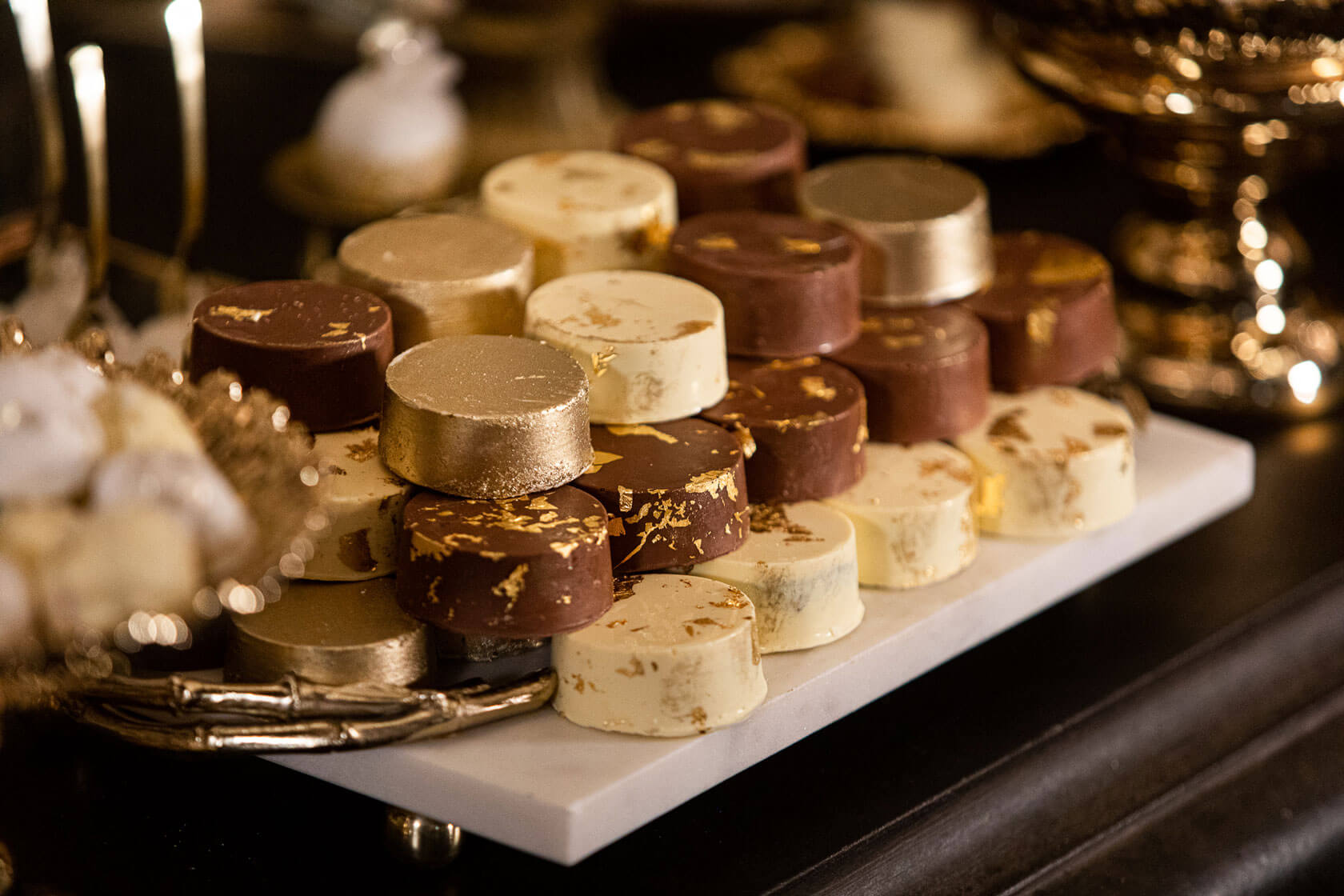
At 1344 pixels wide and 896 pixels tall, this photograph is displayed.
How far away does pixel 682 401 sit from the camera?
66cm

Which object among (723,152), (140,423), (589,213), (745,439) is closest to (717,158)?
(723,152)

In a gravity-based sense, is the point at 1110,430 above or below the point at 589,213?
below

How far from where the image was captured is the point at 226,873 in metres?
0.59

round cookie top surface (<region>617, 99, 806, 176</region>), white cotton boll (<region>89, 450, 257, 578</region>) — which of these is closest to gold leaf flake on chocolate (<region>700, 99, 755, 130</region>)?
round cookie top surface (<region>617, 99, 806, 176</region>)

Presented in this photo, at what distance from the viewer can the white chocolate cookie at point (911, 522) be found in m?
0.68

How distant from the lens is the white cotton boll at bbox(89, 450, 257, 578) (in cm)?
45

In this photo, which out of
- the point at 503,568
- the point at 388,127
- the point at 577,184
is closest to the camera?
the point at 503,568

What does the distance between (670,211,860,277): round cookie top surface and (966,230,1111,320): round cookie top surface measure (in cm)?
10

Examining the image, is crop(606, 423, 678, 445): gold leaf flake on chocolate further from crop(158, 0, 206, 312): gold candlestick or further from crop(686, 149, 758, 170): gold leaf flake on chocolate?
crop(158, 0, 206, 312): gold candlestick

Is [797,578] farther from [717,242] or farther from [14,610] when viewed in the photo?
[14,610]

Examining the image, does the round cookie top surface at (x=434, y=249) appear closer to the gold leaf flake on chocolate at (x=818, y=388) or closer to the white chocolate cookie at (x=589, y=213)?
the white chocolate cookie at (x=589, y=213)

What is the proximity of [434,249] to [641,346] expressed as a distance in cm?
13

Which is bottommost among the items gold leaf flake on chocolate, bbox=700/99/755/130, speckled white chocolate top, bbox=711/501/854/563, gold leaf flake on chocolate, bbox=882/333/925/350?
speckled white chocolate top, bbox=711/501/854/563

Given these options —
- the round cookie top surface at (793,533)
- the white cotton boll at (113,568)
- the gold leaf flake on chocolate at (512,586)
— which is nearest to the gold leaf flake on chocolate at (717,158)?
the round cookie top surface at (793,533)
